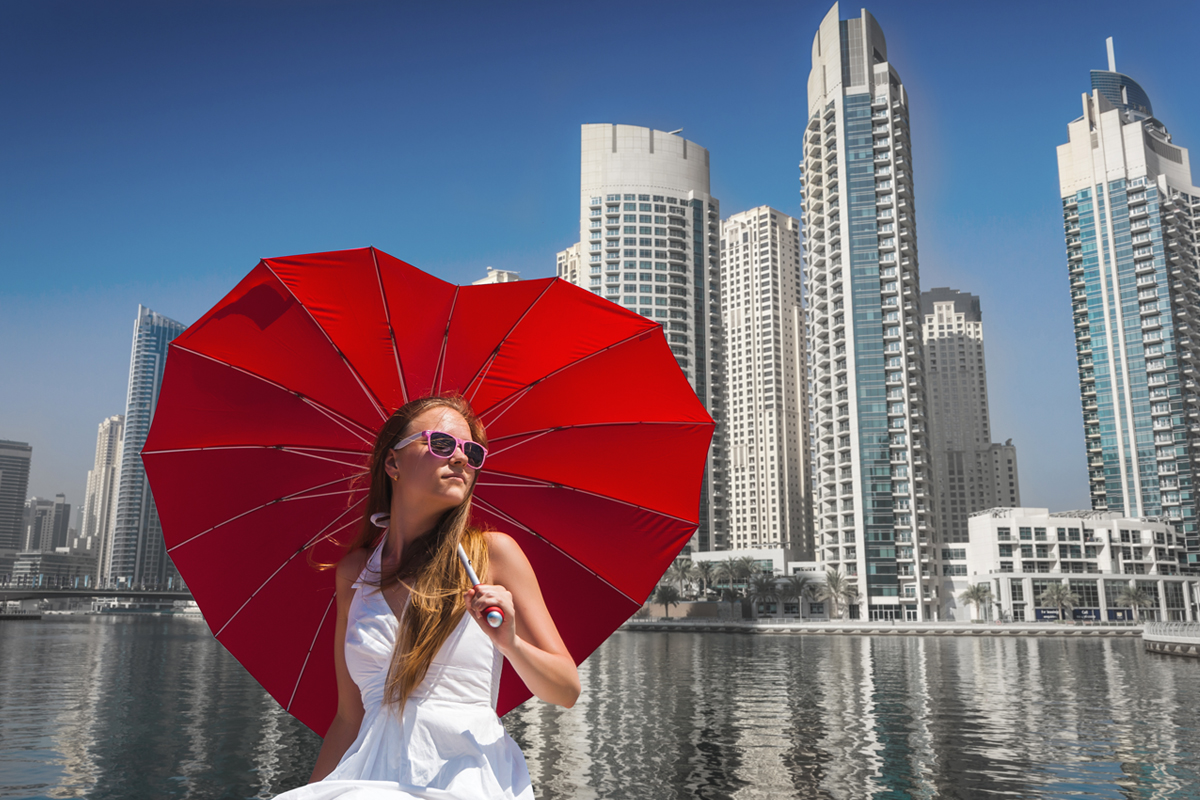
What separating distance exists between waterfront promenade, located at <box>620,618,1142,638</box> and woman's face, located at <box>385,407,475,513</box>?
81.5 m

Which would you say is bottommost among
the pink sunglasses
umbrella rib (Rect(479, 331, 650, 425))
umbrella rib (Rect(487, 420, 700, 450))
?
the pink sunglasses

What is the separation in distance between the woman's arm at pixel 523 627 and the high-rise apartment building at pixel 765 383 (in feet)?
542

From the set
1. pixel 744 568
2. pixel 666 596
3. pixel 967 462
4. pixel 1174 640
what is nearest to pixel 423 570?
pixel 1174 640

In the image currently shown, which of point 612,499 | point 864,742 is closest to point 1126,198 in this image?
point 864,742

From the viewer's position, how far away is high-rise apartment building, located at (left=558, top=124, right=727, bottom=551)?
132 metres

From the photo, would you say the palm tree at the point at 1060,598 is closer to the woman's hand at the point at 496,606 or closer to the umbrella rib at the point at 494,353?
the umbrella rib at the point at 494,353

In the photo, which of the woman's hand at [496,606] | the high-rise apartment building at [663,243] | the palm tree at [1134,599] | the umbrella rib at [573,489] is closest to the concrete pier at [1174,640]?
the palm tree at [1134,599]

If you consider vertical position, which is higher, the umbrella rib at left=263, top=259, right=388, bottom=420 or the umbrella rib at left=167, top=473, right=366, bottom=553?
the umbrella rib at left=263, top=259, right=388, bottom=420

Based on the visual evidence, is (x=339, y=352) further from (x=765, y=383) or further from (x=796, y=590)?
(x=765, y=383)

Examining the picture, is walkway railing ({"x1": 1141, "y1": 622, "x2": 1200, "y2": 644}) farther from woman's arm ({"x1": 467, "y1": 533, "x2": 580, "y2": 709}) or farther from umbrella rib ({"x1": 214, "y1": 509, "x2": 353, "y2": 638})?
woman's arm ({"x1": 467, "y1": 533, "x2": 580, "y2": 709})

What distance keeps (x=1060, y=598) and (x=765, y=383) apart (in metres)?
81.2

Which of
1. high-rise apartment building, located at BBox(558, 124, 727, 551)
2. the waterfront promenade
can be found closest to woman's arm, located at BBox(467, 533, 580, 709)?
the waterfront promenade

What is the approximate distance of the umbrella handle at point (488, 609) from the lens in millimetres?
2648

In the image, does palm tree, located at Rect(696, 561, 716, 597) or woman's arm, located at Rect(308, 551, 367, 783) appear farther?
palm tree, located at Rect(696, 561, 716, 597)
